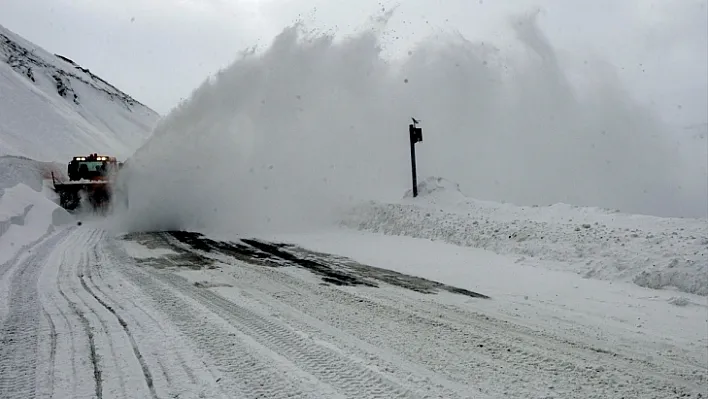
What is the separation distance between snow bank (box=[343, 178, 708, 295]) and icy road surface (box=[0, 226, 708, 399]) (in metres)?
2.32

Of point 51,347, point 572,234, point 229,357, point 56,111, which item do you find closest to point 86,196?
point 51,347

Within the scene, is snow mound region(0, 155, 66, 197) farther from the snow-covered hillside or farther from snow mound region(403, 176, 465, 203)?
snow mound region(403, 176, 465, 203)

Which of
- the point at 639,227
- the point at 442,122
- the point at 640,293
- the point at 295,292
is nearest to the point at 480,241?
the point at 639,227

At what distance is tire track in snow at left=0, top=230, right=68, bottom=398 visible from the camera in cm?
368

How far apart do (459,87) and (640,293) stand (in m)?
18.4

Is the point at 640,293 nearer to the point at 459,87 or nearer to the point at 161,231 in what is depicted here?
the point at 161,231

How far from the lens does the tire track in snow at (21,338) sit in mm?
3675

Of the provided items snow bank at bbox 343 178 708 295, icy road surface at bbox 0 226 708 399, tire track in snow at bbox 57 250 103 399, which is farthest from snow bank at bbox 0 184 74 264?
snow bank at bbox 343 178 708 295

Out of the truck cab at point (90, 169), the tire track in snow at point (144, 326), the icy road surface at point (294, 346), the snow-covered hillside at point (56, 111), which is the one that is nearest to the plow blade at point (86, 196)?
the truck cab at point (90, 169)

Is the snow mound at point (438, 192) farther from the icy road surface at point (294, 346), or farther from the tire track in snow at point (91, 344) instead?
the tire track in snow at point (91, 344)

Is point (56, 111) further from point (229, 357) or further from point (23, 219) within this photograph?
point (229, 357)

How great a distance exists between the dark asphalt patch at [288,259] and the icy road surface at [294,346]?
0.09 metres

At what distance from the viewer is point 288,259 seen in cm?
930

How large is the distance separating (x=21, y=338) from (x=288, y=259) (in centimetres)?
493
